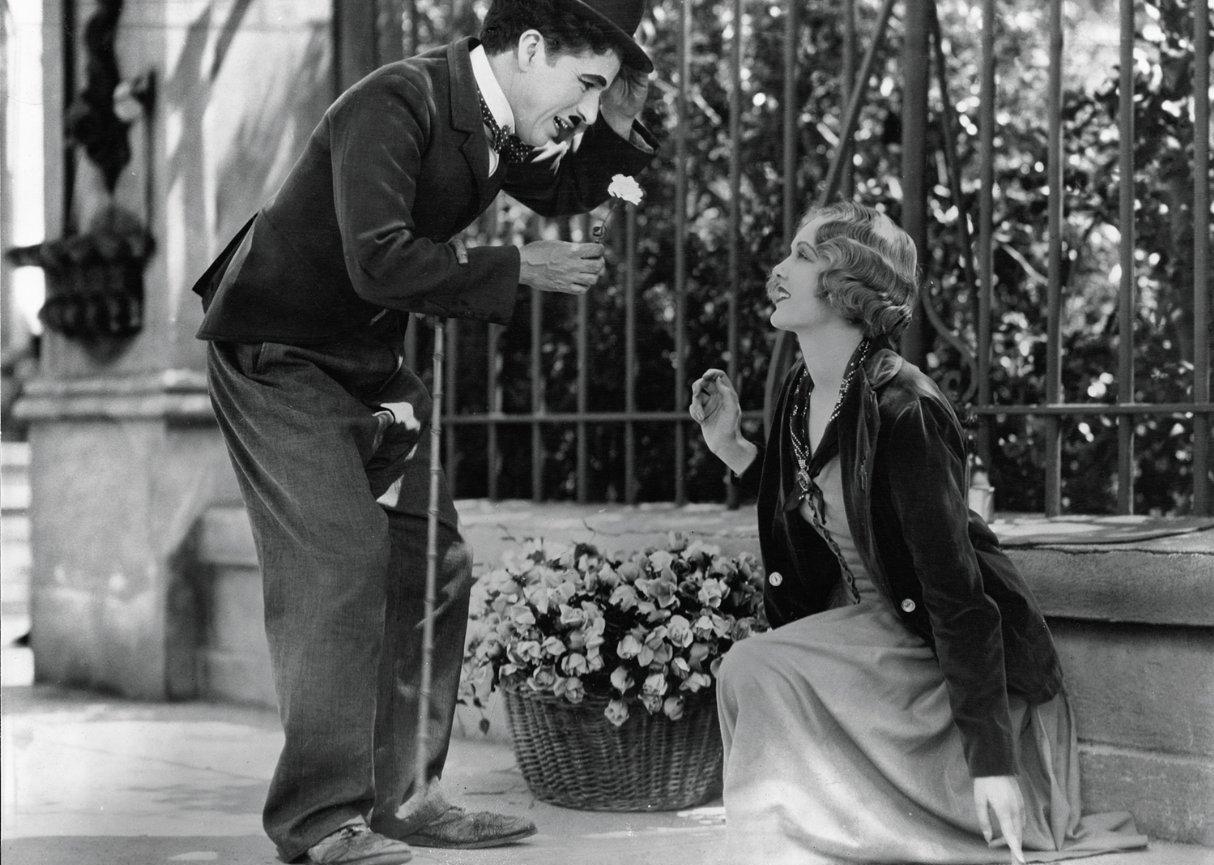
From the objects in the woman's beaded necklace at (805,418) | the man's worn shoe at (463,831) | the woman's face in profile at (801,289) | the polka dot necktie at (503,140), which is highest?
the polka dot necktie at (503,140)

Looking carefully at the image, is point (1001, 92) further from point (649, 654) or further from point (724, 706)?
point (724, 706)

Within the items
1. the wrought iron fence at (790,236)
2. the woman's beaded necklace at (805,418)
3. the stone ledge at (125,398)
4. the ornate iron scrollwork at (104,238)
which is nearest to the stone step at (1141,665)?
the wrought iron fence at (790,236)

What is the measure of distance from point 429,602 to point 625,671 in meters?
0.61

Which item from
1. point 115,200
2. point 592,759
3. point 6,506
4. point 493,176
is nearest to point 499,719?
point 592,759

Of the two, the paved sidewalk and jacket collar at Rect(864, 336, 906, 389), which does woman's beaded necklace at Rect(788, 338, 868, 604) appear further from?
the paved sidewalk

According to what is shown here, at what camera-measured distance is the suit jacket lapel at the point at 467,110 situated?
2930 mm

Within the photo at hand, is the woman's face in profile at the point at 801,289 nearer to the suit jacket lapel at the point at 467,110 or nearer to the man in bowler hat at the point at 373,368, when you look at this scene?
the man in bowler hat at the point at 373,368

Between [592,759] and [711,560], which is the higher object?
[711,560]

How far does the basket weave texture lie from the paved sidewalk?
0.04 meters

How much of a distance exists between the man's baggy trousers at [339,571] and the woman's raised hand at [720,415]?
546mm

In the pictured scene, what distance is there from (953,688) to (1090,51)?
322cm

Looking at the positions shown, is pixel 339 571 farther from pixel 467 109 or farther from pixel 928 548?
pixel 928 548

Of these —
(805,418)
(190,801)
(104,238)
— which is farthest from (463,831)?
(104,238)

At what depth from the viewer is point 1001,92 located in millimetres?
5270
